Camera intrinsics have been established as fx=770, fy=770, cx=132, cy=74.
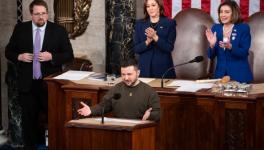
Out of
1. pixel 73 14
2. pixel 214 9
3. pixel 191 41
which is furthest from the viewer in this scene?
pixel 73 14

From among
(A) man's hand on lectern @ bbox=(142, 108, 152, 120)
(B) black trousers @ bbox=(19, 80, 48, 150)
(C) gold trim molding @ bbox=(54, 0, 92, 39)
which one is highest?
(C) gold trim molding @ bbox=(54, 0, 92, 39)

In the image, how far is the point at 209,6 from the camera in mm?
10875

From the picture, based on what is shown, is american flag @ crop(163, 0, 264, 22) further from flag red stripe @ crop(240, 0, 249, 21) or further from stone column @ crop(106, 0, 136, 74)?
stone column @ crop(106, 0, 136, 74)

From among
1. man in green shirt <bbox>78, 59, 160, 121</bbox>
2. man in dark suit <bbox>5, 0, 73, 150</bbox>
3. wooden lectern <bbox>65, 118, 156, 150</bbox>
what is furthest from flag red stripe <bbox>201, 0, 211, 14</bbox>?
wooden lectern <bbox>65, 118, 156, 150</bbox>

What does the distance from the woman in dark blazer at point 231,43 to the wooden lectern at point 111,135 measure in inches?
76.9

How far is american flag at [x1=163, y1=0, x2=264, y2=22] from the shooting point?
35.0 ft

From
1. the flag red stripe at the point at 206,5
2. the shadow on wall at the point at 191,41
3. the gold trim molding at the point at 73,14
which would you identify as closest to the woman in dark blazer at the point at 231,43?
the shadow on wall at the point at 191,41

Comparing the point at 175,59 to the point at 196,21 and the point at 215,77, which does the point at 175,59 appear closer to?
the point at 196,21

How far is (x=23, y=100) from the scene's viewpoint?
9812 millimetres

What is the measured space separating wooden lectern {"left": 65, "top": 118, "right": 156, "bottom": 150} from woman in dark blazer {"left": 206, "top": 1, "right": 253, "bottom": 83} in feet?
6.40

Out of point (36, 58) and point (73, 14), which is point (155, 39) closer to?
point (36, 58)

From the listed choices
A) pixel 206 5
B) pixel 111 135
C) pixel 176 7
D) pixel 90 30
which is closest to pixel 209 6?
pixel 206 5

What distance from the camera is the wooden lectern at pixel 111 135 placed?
7316 mm

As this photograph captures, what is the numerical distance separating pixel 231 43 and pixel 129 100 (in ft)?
5.63
